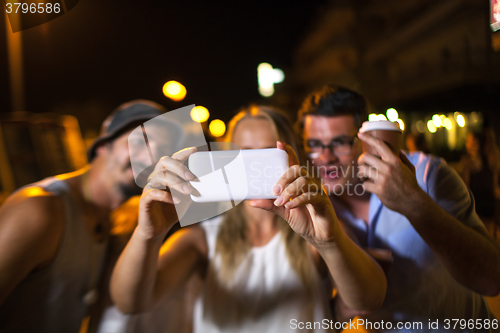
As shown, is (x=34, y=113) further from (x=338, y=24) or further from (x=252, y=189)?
(x=338, y=24)

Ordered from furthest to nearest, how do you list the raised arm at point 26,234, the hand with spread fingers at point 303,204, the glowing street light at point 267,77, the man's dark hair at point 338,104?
1. the glowing street light at point 267,77
2. the man's dark hair at point 338,104
3. the raised arm at point 26,234
4. the hand with spread fingers at point 303,204

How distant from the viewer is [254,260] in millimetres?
817

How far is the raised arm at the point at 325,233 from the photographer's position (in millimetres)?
528

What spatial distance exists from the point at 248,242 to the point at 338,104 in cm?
54

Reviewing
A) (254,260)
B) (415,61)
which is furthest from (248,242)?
(415,61)

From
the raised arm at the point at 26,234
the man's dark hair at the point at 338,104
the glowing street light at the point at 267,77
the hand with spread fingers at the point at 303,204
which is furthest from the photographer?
the glowing street light at the point at 267,77

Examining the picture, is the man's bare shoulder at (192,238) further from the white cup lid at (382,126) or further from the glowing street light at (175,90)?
the white cup lid at (382,126)

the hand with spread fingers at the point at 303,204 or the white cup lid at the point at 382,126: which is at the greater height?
the white cup lid at the point at 382,126

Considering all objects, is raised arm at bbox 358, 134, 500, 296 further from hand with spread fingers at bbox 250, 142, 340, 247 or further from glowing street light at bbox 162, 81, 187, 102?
glowing street light at bbox 162, 81, 187, 102

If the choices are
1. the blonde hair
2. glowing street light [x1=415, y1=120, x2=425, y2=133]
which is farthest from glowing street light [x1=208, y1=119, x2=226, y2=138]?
glowing street light [x1=415, y1=120, x2=425, y2=133]

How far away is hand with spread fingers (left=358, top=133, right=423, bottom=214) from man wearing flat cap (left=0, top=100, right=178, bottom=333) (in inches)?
24.7

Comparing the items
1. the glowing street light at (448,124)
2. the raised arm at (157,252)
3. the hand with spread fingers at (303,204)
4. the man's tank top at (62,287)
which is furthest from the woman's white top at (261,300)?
the glowing street light at (448,124)

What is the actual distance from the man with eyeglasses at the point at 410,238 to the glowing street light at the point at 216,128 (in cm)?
28

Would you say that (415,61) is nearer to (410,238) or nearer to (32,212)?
(410,238)
